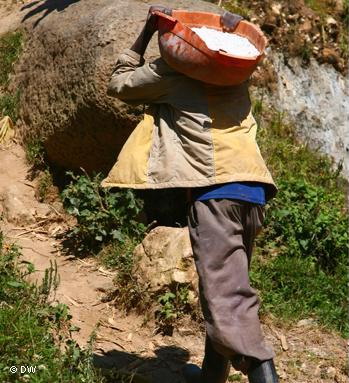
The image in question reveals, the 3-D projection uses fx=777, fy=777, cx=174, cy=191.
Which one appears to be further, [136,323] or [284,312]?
[284,312]

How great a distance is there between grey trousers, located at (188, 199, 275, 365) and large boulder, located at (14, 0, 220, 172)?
7.45 feet

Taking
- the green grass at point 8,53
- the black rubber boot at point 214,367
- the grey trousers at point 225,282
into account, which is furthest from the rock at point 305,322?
the green grass at point 8,53

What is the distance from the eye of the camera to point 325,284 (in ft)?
17.8

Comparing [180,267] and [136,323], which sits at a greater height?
[180,267]

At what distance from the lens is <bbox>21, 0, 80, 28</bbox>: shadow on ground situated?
6520 mm

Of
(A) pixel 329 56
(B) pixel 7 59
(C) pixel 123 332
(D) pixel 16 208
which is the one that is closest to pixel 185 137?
(C) pixel 123 332

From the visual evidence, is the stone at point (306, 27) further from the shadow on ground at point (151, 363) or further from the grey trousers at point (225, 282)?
the grey trousers at point (225, 282)

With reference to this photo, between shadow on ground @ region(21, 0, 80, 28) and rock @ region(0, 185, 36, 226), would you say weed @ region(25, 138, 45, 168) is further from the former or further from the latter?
shadow on ground @ region(21, 0, 80, 28)

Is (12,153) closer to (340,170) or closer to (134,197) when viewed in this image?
(134,197)

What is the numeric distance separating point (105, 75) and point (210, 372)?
8.35 ft

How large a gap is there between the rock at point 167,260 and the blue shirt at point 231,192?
1.43 m

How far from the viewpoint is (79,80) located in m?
5.69

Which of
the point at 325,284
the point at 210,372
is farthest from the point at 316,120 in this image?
the point at 210,372

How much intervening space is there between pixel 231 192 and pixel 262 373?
2.60 ft
